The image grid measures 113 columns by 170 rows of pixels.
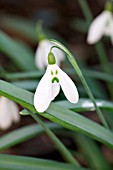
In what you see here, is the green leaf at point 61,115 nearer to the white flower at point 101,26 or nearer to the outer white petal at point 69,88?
the outer white petal at point 69,88

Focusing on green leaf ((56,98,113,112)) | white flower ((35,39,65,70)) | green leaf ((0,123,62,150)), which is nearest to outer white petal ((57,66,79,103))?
green leaf ((56,98,113,112))

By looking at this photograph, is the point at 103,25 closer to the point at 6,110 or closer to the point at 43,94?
the point at 6,110

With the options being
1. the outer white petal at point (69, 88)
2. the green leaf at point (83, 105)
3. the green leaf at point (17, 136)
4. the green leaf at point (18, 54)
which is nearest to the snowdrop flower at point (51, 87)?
the outer white petal at point (69, 88)

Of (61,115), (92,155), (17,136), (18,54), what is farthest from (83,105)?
(18,54)

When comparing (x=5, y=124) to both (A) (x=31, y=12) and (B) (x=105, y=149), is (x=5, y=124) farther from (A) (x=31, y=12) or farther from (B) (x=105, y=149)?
(A) (x=31, y=12)

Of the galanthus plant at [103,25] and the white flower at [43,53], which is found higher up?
the galanthus plant at [103,25]

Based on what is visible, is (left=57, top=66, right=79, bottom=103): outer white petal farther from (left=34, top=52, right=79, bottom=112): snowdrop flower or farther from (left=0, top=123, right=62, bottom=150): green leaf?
(left=0, top=123, right=62, bottom=150): green leaf

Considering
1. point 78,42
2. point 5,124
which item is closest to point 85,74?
point 5,124
